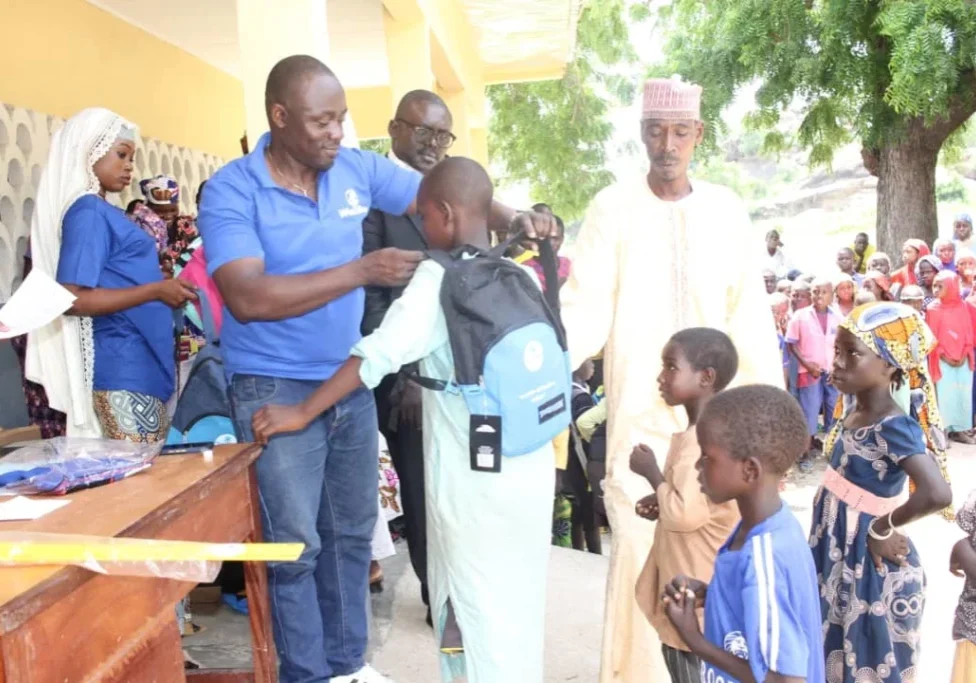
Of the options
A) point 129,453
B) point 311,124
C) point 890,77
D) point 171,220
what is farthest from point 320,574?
point 890,77

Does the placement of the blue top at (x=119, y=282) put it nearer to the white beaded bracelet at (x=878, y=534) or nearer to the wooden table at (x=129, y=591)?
the wooden table at (x=129, y=591)

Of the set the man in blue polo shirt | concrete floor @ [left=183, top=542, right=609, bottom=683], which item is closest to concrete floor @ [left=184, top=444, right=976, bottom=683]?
concrete floor @ [left=183, top=542, right=609, bottom=683]

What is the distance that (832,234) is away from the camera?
3009cm

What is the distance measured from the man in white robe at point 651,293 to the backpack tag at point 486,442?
74cm

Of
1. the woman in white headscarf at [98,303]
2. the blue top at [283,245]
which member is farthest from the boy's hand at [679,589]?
the woman in white headscarf at [98,303]

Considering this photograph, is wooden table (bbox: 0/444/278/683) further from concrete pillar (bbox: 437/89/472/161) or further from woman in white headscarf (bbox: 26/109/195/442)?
concrete pillar (bbox: 437/89/472/161)

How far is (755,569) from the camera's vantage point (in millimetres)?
1939

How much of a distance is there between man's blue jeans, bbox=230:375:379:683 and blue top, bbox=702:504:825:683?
116cm

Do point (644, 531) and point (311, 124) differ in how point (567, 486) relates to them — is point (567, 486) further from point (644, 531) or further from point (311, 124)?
point (311, 124)

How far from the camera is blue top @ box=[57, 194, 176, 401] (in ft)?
10.4

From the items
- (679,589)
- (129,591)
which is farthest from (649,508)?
(129,591)

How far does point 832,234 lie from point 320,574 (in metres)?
29.8

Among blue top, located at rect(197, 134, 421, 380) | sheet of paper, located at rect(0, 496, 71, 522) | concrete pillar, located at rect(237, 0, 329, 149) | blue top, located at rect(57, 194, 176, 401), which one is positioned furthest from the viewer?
concrete pillar, located at rect(237, 0, 329, 149)

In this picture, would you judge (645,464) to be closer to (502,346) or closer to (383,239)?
(502,346)
